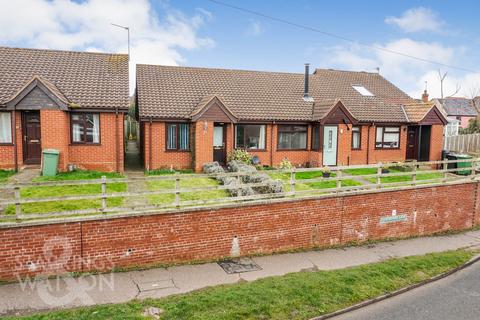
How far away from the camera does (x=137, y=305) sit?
6816mm

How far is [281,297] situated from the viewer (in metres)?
7.39

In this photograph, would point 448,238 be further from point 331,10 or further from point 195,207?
point 331,10

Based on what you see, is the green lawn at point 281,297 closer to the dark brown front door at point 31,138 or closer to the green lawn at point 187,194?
the green lawn at point 187,194

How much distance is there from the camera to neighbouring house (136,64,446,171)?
55.8 ft

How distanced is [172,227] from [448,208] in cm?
1007

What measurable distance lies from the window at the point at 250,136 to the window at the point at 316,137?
8.68 feet

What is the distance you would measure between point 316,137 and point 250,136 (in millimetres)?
3348

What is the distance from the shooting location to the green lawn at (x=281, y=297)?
6.56m

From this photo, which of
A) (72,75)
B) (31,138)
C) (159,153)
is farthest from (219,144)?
(31,138)

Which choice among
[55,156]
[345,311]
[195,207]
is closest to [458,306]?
[345,311]

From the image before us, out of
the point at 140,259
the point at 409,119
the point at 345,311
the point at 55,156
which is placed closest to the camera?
the point at 345,311

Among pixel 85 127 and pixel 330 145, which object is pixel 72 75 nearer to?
pixel 85 127

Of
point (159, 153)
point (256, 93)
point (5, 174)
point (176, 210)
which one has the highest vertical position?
point (256, 93)

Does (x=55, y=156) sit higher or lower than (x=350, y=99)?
lower
